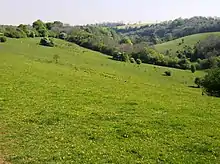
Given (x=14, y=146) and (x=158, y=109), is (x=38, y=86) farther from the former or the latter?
(x=14, y=146)

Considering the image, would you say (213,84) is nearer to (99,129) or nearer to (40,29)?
(99,129)

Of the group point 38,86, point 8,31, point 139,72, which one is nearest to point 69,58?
point 139,72

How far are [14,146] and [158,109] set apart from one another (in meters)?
12.0

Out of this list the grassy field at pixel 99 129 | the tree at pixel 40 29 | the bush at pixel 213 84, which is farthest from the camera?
the tree at pixel 40 29

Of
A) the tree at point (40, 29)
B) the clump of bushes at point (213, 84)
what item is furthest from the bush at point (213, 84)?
the tree at point (40, 29)

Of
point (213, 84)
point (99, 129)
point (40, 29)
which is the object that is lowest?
point (213, 84)

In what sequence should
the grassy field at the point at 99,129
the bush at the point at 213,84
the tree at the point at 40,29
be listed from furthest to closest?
the tree at the point at 40,29 → the bush at the point at 213,84 → the grassy field at the point at 99,129

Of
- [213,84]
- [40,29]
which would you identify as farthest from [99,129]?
[40,29]

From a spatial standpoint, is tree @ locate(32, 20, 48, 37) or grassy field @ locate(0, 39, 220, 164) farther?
tree @ locate(32, 20, 48, 37)

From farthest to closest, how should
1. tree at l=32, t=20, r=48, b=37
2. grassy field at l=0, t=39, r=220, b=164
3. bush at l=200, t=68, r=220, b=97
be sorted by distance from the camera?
tree at l=32, t=20, r=48, b=37 → bush at l=200, t=68, r=220, b=97 → grassy field at l=0, t=39, r=220, b=164

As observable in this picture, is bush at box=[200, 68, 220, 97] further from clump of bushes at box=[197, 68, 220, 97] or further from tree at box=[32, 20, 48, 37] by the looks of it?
tree at box=[32, 20, 48, 37]

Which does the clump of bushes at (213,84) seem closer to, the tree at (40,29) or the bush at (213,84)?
the bush at (213,84)

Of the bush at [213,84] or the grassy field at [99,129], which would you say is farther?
the bush at [213,84]

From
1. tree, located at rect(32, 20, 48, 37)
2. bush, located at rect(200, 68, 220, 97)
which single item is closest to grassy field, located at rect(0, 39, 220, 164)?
bush, located at rect(200, 68, 220, 97)
